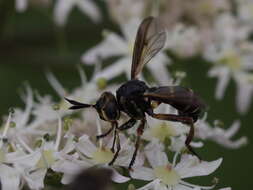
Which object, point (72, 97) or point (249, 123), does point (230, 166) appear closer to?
point (249, 123)

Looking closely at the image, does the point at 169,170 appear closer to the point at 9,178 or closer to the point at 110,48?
the point at 9,178

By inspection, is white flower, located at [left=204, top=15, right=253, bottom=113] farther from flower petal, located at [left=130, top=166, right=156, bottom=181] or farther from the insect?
flower petal, located at [left=130, top=166, right=156, bottom=181]

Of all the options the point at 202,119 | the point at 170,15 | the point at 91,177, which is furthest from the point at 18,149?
the point at 170,15

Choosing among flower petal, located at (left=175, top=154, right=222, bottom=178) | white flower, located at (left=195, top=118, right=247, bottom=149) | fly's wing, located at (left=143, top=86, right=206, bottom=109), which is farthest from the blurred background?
fly's wing, located at (left=143, top=86, right=206, bottom=109)

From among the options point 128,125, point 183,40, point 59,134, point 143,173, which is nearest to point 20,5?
point 183,40

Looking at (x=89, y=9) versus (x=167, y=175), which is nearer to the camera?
(x=167, y=175)

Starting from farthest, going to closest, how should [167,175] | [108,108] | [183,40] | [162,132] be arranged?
[183,40] < [162,132] < [167,175] < [108,108]
